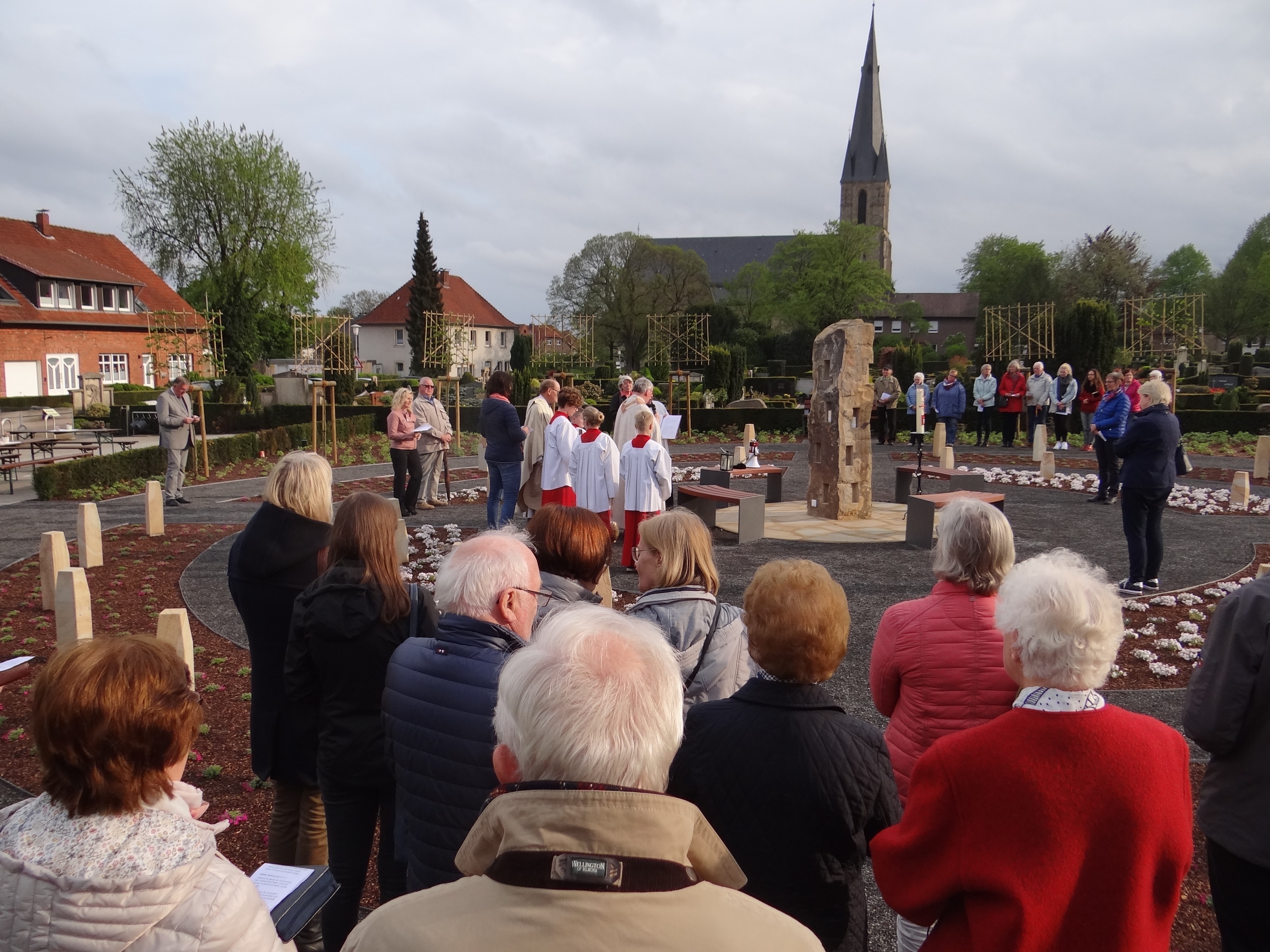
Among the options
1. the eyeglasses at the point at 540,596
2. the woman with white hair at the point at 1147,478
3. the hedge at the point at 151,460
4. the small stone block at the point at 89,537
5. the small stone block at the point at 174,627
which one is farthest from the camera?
the hedge at the point at 151,460

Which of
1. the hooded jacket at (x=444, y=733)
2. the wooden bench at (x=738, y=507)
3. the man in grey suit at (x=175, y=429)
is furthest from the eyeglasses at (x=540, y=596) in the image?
the man in grey suit at (x=175, y=429)

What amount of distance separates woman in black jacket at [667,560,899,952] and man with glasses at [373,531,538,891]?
22.7 inches

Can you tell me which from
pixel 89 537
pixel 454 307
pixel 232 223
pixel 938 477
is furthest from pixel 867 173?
pixel 89 537

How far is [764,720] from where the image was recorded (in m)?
2.27

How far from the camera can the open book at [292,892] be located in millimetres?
2176

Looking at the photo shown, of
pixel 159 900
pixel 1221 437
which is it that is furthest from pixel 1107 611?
pixel 1221 437

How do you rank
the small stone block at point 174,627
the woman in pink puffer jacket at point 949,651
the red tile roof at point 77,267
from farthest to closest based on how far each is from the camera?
the red tile roof at point 77,267 < the small stone block at point 174,627 < the woman in pink puffer jacket at point 949,651

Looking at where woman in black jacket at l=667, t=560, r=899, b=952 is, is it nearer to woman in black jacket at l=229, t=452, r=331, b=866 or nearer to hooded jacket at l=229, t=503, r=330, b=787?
A: woman in black jacket at l=229, t=452, r=331, b=866

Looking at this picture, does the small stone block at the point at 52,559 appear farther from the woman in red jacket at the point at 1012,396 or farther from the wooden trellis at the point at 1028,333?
the woman in red jacket at the point at 1012,396

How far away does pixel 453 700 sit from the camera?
2543 mm

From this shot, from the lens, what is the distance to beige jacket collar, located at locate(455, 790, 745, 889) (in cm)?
133

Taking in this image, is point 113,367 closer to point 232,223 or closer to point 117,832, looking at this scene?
point 232,223

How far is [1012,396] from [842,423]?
34.6 ft

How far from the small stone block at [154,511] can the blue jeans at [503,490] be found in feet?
13.8
